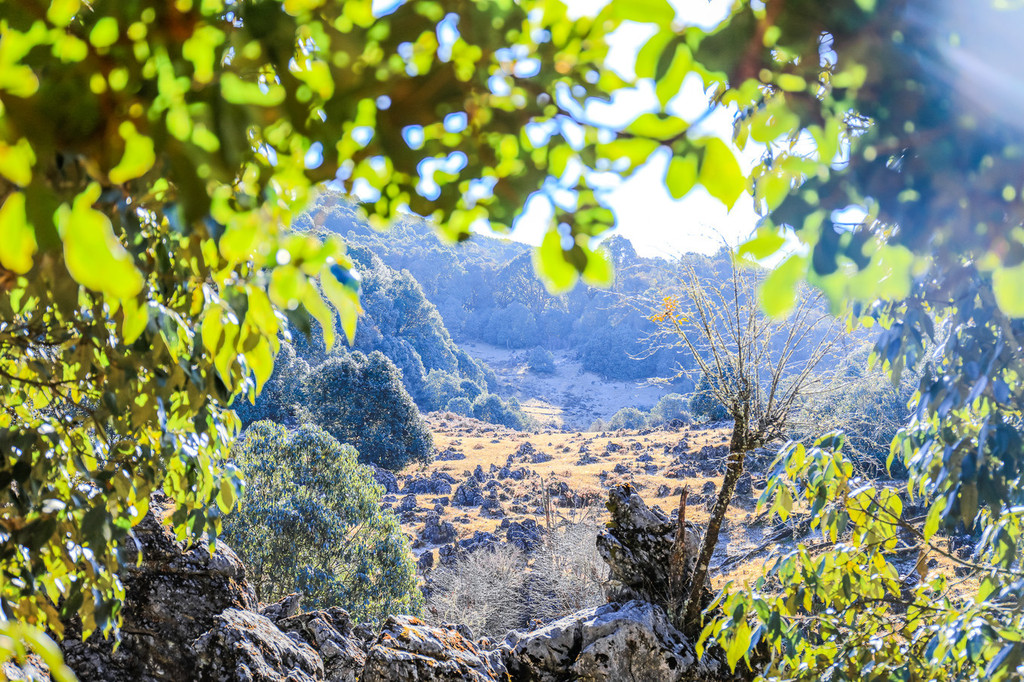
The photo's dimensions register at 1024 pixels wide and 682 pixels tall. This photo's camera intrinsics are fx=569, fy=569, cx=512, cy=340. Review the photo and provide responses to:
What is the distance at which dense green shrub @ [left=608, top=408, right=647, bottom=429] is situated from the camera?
38031mm

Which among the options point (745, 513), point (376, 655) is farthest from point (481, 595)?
point (376, 655)

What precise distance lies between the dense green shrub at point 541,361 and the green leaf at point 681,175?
64.9 m

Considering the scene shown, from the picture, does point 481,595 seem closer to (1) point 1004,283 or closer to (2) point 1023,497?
(2) point 1023,497

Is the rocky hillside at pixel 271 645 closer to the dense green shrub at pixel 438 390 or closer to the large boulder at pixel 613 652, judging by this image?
the large boulder at pixel 613 652

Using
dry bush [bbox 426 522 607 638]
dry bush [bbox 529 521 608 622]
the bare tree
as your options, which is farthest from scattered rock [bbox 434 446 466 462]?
the bare tree

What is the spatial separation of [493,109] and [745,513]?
17071mm

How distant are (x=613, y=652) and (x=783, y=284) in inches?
151

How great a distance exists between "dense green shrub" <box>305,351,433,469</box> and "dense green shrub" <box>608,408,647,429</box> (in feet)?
61.0

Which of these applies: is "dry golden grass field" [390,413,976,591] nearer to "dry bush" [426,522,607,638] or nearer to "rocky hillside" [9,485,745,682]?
"dry bush" [426,522,607,638]

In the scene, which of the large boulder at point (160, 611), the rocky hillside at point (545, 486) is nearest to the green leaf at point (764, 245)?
the large boulder at point (160, 611)

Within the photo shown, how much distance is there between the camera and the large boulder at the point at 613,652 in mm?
→ 3838

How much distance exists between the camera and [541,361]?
66688 mm

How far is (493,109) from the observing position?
753 millimetres

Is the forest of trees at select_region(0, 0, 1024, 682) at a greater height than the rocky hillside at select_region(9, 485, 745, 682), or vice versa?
the forest of trees at select_region(0, 0, 1024, 682)
